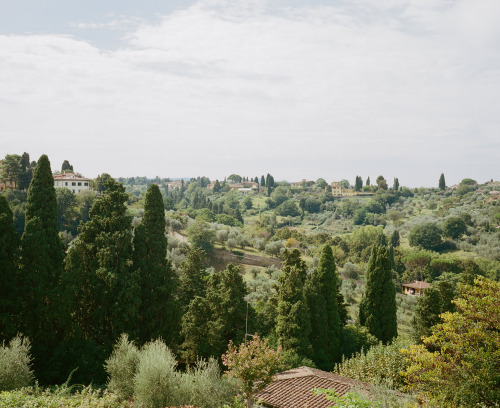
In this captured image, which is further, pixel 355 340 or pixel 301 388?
pixel 355 340

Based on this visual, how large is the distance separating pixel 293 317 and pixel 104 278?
9896mm

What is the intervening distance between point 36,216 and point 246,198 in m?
118

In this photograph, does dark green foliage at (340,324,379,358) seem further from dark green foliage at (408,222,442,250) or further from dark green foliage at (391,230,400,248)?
dark green foliage at (391,230,400,248)

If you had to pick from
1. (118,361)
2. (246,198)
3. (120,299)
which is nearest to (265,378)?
(118,361)

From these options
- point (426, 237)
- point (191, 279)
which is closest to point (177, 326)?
point (191, 279)

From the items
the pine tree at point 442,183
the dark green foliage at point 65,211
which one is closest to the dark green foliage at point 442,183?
Result: the pine tree at point 442,183

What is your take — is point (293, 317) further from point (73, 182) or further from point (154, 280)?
point (73, 182)

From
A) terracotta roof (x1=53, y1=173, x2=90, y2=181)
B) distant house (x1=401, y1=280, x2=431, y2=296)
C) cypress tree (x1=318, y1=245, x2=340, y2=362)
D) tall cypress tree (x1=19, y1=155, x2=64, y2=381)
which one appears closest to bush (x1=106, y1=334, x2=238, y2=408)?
tall cypress tree (x1=19, y1=155, x2=64, y2=381)

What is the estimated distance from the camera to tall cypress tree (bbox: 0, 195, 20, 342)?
589 inches

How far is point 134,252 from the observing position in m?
19.0

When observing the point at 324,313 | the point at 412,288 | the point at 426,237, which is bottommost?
the point at 412,288

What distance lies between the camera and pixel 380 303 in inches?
1003

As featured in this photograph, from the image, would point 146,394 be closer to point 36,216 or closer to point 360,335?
point 36,216

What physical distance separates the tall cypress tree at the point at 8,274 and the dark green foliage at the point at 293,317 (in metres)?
12.5
